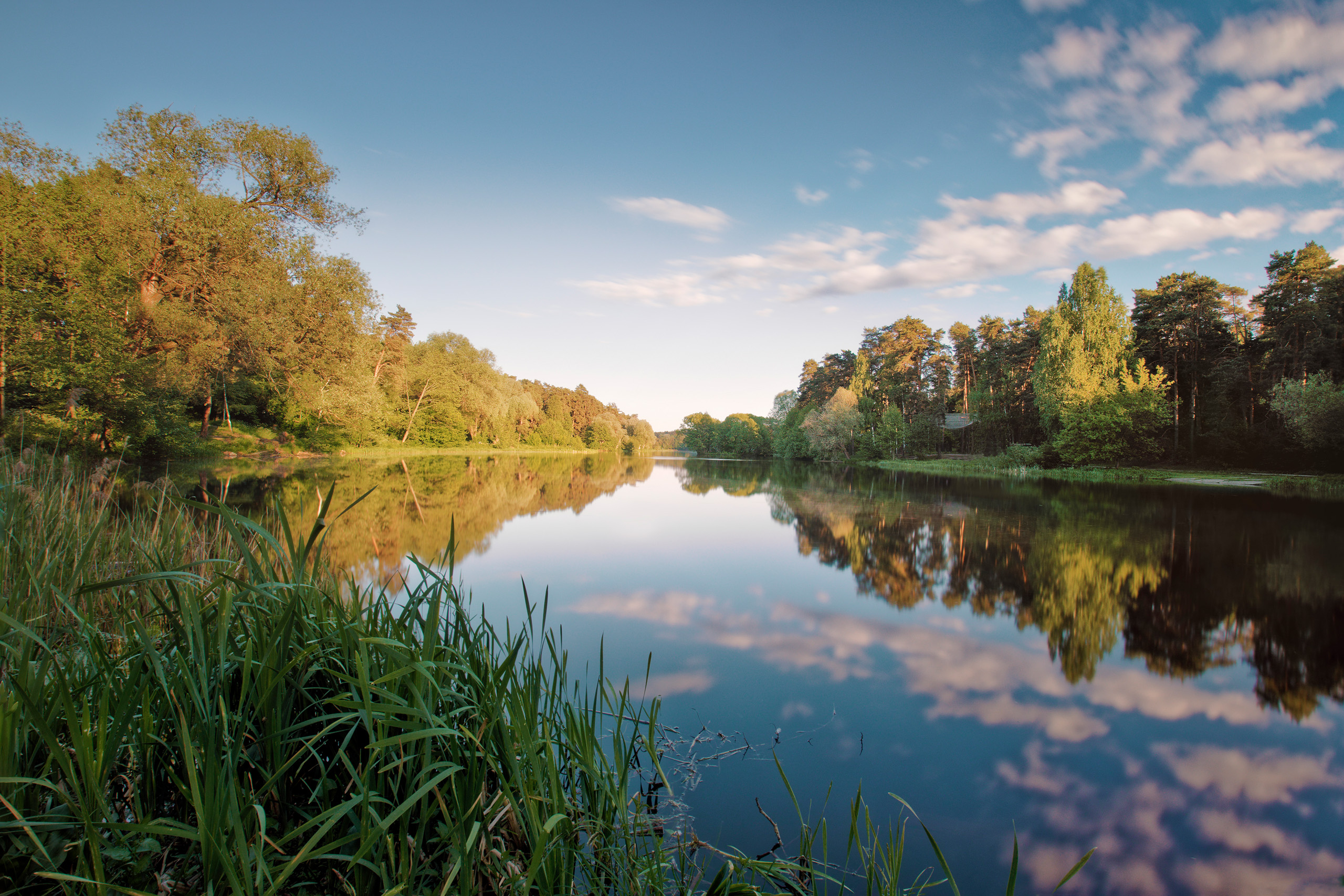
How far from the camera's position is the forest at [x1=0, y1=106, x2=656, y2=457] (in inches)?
484

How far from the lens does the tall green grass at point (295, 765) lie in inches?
52.1

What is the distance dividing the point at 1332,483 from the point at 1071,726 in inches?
1054

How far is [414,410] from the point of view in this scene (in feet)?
143

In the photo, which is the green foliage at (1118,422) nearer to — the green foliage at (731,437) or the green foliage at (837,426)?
the green foliage at (837,426)

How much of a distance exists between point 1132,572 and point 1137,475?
23906 millimetres

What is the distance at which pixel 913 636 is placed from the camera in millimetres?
6438

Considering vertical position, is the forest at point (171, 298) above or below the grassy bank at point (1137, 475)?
Result: above

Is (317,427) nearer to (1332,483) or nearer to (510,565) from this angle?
(510,565)

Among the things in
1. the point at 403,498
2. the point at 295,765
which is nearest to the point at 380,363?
the point at 403,498

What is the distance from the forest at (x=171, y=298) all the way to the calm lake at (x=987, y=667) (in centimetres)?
394

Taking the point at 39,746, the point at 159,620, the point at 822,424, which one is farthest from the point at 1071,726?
the point at 822,424

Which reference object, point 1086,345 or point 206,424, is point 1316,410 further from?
point 206,424

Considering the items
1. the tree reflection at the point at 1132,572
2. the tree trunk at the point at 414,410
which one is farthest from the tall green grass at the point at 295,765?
the tree trunk at the point at 414,410

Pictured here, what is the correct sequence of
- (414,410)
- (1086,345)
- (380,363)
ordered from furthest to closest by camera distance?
1. (414,410)
2. (380,363)
3. (1086,345)
